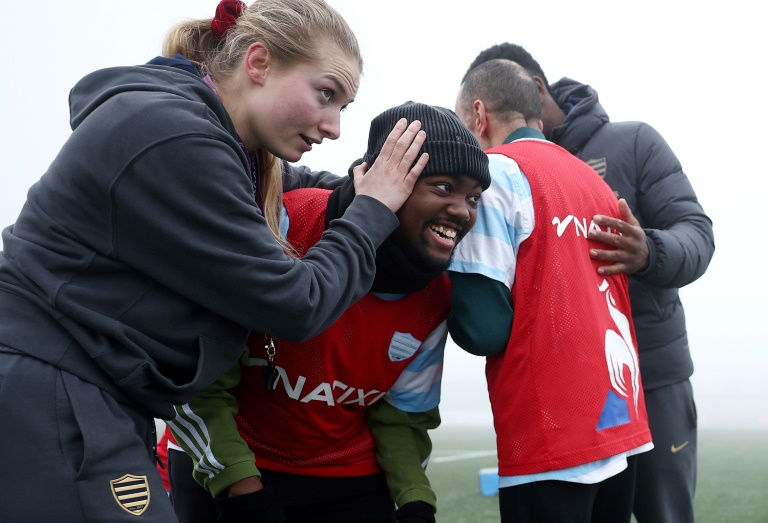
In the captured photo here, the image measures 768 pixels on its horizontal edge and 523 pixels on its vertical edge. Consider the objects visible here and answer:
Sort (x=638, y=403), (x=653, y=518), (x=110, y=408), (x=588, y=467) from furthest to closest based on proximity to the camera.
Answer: (x=653, y=518), (x=638, y=403), (x=588, y=467), (x=110, y=408)

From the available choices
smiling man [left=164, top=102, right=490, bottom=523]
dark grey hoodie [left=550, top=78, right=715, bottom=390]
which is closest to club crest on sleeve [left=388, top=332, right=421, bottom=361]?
smiling man [left=164, top=102, right=490, bottom=523]

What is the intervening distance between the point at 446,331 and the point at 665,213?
0.89 metres

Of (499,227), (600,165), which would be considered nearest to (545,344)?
(499,227)

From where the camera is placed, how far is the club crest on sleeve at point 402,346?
177cm

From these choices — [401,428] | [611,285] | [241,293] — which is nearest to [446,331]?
[401,428]

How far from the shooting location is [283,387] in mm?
1739

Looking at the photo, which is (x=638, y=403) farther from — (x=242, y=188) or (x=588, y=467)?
(x=242, y=188)

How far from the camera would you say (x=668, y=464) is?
7.88 ft

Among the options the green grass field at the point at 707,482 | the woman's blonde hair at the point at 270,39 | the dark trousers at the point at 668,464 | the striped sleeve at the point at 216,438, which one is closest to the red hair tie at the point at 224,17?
the woman's blonde hair at the point at 270,39

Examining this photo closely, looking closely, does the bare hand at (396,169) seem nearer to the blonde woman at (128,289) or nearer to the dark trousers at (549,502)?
the blonde woman at (128,289)

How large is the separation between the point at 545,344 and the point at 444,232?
31 cm

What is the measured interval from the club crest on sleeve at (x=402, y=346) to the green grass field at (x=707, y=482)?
8.62ft

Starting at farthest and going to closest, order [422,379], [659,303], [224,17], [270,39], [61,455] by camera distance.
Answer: [659,303], [422,379], [224,17], [270,39], [61,455]

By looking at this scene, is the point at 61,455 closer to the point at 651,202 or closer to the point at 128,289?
the point at 128,289
